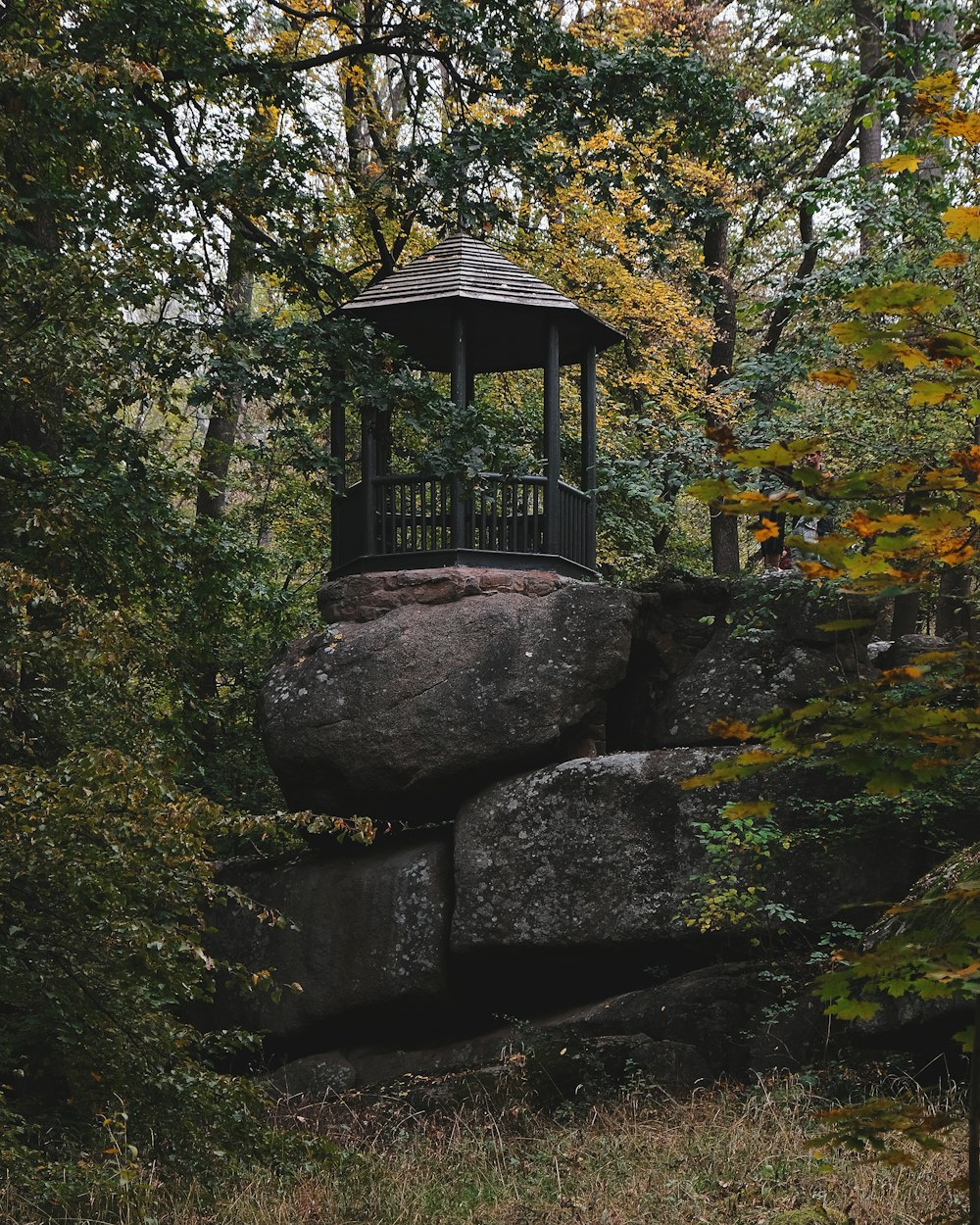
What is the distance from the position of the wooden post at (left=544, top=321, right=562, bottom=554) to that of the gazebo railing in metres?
0.01

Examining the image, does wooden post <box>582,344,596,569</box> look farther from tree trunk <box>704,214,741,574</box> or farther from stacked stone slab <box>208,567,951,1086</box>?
→ tree trunk <box>704,214,741,574</box>

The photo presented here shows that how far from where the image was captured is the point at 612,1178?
6000 millimetres

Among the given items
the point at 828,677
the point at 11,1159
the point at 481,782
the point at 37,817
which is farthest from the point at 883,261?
the point at 11,1159

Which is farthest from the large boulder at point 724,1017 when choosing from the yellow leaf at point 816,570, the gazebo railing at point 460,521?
the yellow leaf at point 816,570

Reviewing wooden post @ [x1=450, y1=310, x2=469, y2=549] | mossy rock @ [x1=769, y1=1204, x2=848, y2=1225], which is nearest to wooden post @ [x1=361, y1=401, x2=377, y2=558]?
wooden post @ [x1=450, y1=310, x2=469, y2=549]

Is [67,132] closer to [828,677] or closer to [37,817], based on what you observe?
[37,817]

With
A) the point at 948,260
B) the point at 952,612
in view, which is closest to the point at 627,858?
the point at 952,612

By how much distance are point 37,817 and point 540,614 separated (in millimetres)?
5380

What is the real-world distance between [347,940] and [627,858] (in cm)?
245

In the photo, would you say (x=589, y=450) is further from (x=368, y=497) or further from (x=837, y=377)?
(x=837, y=377)

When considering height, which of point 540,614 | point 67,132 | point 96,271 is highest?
point 67,132

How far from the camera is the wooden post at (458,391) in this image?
35.6ft

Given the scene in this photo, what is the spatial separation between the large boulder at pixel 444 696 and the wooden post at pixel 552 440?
81 cm

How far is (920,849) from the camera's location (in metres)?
9.04
